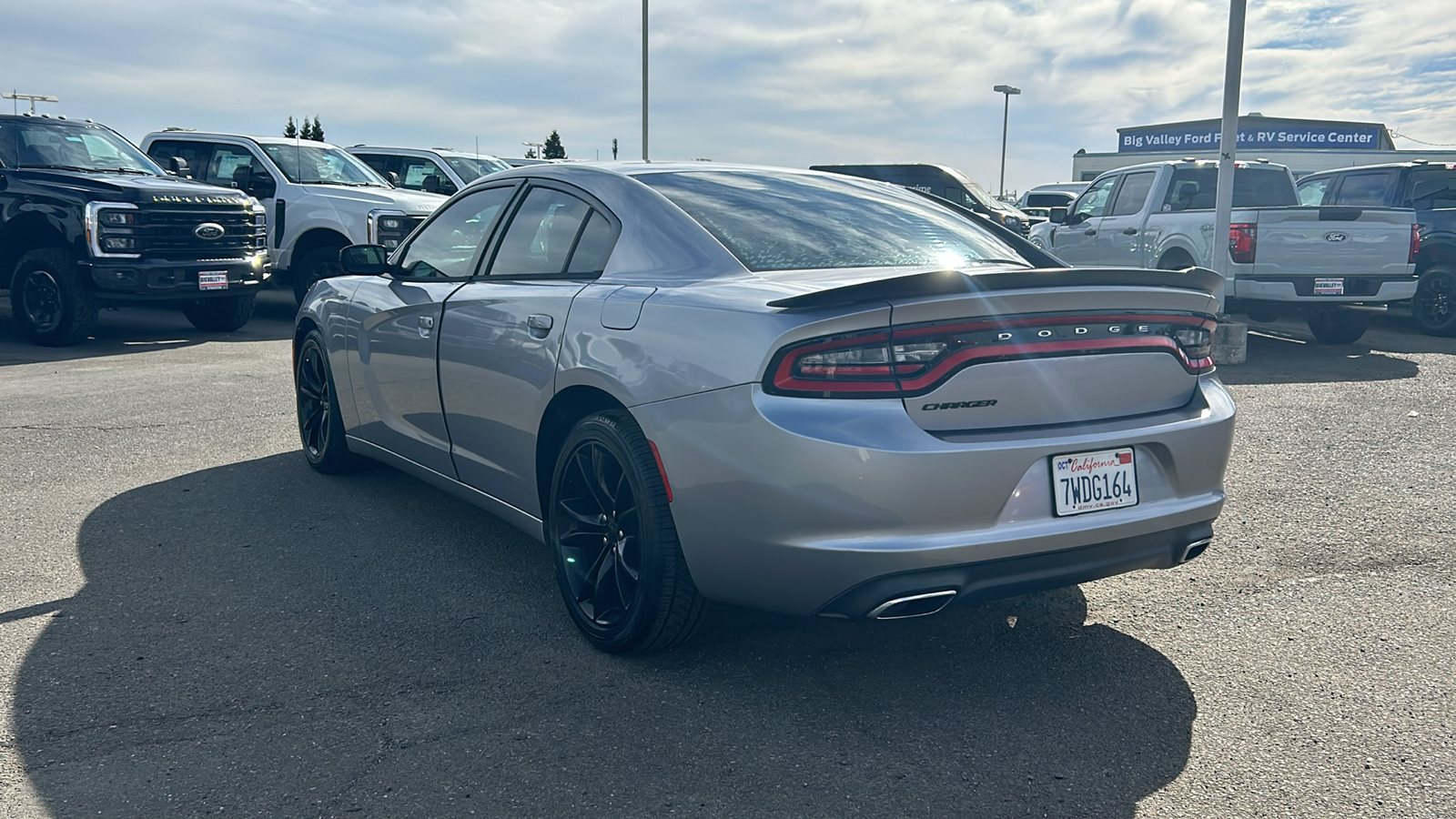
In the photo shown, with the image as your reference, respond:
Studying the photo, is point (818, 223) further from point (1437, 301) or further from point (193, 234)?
point (1437, 301)

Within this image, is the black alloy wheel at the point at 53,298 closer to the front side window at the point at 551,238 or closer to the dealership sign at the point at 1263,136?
the front side window at the point at 551,238

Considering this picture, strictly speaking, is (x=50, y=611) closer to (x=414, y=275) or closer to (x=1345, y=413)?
(x=414, y=275)

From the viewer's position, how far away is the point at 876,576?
2.95 m

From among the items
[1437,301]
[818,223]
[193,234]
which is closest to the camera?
[818,223]

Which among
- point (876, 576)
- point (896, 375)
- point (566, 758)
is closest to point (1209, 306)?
point (896, 375)

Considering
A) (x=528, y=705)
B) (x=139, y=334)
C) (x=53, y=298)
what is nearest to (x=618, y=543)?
(x=528, y=705)

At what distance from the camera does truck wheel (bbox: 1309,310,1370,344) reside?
1188 cm

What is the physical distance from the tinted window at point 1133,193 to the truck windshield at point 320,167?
341 inches

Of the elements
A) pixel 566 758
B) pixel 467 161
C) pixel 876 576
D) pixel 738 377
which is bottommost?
pixel 566 758

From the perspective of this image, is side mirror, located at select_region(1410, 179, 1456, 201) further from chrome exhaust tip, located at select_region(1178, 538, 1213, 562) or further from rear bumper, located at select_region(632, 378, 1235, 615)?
rear bumper, located at select_region(632, 378, 1235, 615)

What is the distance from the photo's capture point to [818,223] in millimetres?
3975

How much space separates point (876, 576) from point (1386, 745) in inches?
54.5

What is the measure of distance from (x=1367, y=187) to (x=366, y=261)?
41.7 feet

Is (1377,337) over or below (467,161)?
below
